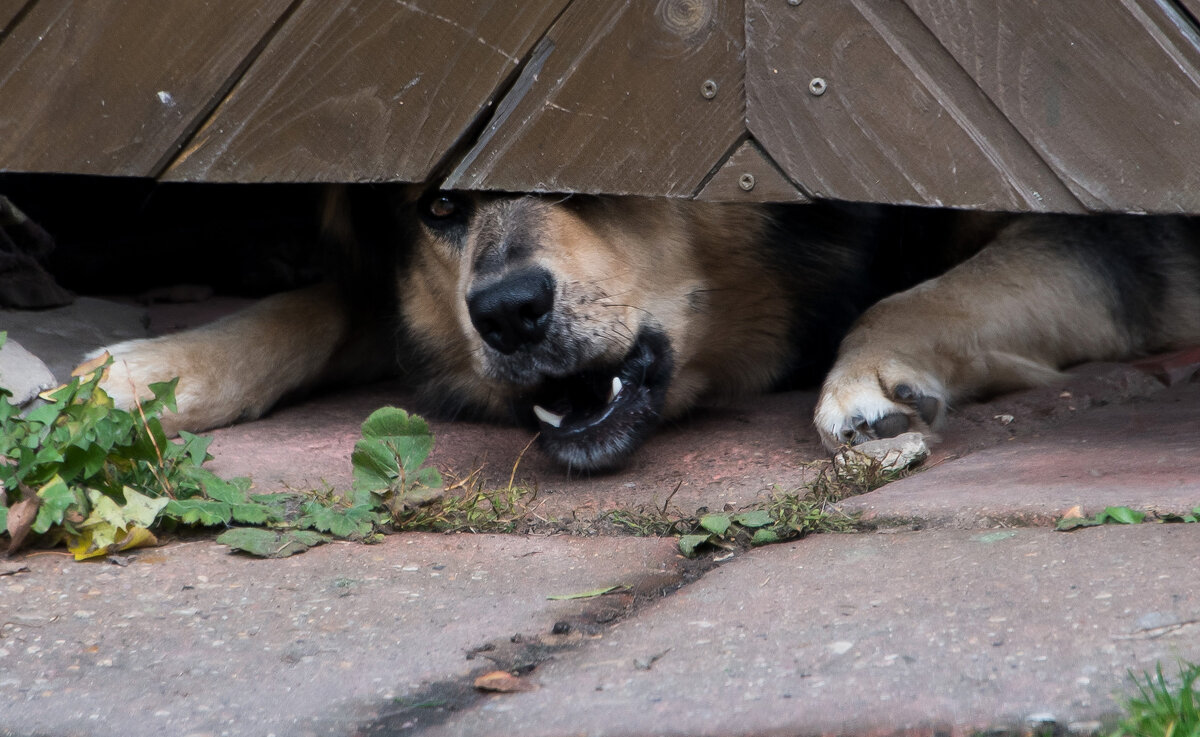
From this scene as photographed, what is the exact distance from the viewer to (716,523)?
2273 millimetres

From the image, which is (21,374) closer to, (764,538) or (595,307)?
(595,307)

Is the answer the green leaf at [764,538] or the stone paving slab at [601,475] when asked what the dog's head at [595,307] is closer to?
the stone paving slab at [601,475]

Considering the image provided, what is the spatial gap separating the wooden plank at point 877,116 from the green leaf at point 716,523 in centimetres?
80

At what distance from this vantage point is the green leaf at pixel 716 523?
226 cm

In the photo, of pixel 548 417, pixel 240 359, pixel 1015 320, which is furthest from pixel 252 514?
pixel 1015 320

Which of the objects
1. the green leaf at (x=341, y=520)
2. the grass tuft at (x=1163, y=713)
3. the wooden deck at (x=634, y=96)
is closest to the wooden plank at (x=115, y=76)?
the wooden deck at (x=634, y=96)

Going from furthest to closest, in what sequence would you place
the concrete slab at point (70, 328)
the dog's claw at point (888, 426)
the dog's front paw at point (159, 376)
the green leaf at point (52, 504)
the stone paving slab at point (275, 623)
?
the concrete slab at point (70, 328)
the dog's front paw at point (159, 376)
the dog's claw at point (888, 426)
the green leaf at point (52, 504)
the stone paving slab at point (275, 623)

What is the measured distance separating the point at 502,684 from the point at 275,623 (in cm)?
49

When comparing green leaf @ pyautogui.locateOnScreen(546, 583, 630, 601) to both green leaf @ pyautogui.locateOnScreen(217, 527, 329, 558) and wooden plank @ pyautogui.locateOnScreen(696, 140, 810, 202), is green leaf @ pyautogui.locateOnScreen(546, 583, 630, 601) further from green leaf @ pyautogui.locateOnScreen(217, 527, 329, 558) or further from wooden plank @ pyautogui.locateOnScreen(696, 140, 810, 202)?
wooden plank @ pyautogui.locateOnScreen(696, 140, 810, 202)

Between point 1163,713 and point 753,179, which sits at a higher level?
point 753,179

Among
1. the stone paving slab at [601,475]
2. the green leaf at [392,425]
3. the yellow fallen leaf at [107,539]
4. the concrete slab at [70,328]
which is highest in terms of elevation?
the concrete slab at [70,328]

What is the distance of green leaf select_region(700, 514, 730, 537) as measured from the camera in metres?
2.26

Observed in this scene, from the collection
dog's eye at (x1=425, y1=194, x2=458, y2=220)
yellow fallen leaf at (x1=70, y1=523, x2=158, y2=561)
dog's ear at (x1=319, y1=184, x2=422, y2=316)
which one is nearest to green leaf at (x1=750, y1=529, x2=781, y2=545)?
yellow fallen leaf at (x1=70, y1=523, x2=158, y2=561)

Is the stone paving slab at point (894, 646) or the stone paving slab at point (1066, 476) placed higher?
the stone paving slab at point (894, 646)
